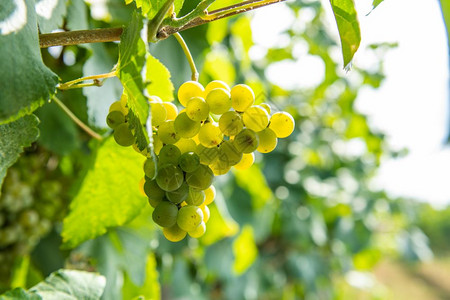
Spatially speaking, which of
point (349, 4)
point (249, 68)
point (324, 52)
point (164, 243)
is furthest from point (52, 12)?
point (324, 52)

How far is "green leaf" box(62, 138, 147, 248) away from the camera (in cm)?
39

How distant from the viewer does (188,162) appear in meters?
0.26

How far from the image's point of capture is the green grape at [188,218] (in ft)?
0.88

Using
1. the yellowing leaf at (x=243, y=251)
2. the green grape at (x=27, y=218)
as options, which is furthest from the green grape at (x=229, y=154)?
the yellowing leaf at (x=243, y=251)

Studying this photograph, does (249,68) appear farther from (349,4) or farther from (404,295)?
(404,295)

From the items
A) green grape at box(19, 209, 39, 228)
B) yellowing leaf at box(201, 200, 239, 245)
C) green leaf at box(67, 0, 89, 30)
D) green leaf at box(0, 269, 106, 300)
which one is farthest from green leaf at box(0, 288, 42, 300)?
yellowing leaf at box(201, 200, 239, 245)

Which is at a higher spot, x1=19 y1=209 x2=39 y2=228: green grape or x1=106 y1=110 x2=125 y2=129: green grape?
x1=106 y1=110 x2=125 y2=129: green grape

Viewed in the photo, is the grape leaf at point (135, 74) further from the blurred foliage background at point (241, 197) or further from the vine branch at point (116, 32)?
the blurred foliage background at point (241, 197)

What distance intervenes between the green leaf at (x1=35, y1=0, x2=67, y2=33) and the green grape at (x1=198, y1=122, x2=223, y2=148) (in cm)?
14

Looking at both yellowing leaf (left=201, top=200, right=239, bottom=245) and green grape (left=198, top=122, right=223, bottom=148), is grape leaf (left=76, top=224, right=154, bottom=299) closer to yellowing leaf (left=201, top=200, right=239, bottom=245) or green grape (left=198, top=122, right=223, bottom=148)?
yellowing leaf (left=201, top=200, right=239, bottom=245)

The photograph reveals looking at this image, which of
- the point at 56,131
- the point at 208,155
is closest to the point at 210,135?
the point at 208,155

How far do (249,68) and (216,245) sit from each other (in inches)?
19.5

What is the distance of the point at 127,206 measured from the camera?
0.40 m

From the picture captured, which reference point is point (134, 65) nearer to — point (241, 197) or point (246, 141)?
point (246, 141)
